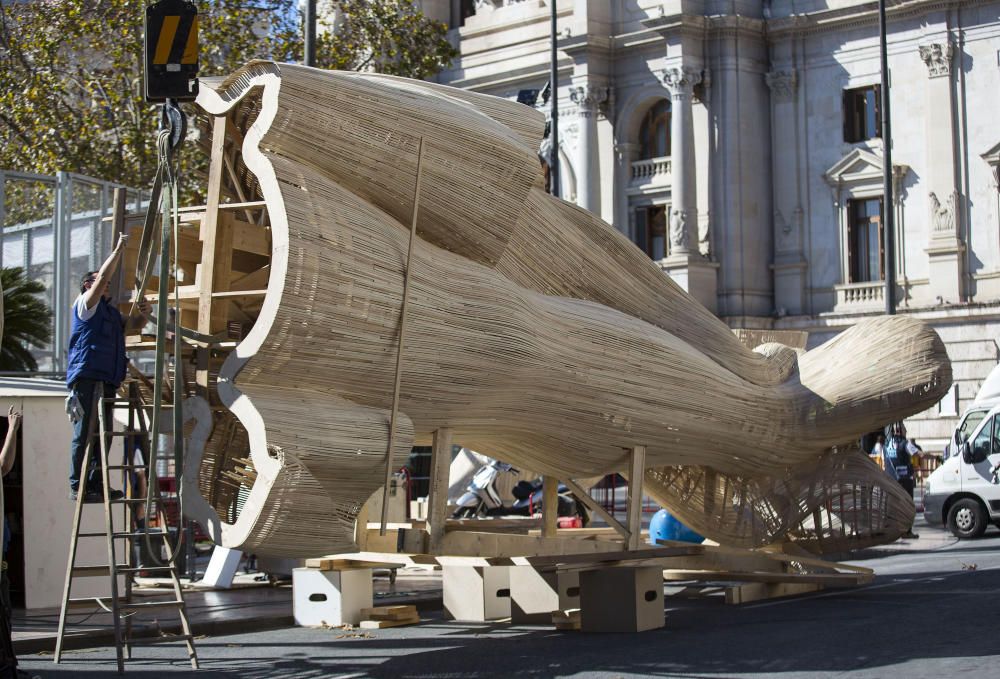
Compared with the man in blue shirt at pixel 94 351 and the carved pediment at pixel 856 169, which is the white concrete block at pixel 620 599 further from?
the carved pediment at pixel 856 169

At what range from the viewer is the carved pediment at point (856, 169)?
39.7 meters

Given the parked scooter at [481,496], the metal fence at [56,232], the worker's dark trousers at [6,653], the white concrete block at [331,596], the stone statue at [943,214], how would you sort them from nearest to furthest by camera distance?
the worker's dark trousers at [6,653]
the white concrete block at [331,596]
the metal fence at [56,232]
the parked scooter at [481,496]
the stone statue at [943,214]

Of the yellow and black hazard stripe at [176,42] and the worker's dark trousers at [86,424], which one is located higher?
the yellow and black hazard stripe at [176,42]

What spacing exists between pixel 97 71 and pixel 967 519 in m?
15.1

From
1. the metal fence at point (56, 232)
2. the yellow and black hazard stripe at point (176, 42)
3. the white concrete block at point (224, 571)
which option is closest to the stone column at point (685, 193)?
the metal fence at point (56, 232)

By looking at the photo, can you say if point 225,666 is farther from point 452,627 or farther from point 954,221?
point 954,221

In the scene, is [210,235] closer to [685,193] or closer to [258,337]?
[258,337]

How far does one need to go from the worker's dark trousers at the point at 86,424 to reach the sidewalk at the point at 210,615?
1.19 meters

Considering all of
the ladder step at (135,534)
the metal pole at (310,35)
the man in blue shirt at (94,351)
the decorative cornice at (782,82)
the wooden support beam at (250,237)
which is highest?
the decorative cornice at (782,82)

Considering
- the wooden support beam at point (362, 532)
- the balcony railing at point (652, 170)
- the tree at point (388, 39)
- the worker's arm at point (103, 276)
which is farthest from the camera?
the balcony railing at point (652, 170)

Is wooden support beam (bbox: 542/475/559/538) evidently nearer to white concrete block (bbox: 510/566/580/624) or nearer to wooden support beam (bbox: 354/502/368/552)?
white concrete block (bbox: 510/566/580/624)

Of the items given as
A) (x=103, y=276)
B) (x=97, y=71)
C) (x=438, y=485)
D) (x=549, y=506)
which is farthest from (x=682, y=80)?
(x=103, y=276)

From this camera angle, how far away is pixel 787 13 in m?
41.2

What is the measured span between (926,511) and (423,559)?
13.0 meters
